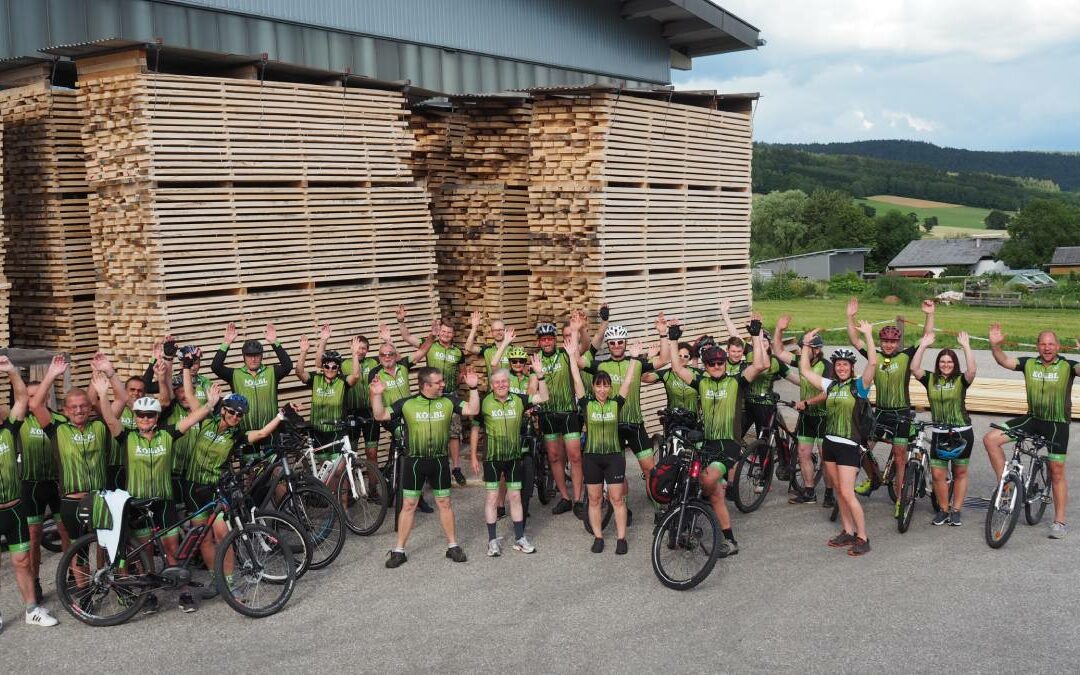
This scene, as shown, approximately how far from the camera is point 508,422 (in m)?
10.0

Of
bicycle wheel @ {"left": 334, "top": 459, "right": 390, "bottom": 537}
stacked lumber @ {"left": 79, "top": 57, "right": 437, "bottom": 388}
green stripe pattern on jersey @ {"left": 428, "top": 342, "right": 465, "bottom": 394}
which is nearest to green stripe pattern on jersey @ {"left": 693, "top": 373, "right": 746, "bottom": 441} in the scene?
bicycle wheel @ {"left": 334, "top": 459, "right": 390, "bottom": 537}

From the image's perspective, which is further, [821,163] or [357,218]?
[821,163]

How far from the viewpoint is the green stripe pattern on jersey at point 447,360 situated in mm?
13141

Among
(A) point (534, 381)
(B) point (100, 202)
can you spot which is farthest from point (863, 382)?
(B) point (100, 202)

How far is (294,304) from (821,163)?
154 metres

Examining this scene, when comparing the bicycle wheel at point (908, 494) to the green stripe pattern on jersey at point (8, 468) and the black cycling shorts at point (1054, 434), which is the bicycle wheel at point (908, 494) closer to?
the black cycling shorts at point (1054, 434)

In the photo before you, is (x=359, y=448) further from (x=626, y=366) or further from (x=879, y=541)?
(x=879, y=541)

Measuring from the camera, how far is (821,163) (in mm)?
157500

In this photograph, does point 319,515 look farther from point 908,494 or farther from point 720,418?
point 908,494

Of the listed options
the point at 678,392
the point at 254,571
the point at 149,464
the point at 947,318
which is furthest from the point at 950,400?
the point at 947,318

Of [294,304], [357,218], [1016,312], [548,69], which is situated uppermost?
[548,69]

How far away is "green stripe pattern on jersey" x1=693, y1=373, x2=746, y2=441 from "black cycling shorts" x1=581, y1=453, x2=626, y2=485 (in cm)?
95

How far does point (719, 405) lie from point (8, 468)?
6.49 meters

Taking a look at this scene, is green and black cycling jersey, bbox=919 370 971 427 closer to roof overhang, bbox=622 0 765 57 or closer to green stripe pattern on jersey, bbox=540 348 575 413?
green stripe pattern on jersey, bbox=540 348 575 413
